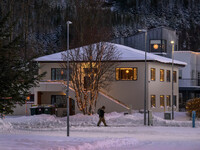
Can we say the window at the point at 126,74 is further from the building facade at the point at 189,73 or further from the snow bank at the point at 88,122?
the building facade at the point at 189,73

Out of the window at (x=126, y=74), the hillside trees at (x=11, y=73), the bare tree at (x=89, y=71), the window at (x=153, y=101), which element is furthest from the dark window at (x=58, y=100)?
the hillside trees at (x=11, y=73)

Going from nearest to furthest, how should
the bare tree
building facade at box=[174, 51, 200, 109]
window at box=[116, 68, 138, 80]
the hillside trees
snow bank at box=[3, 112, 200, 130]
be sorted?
1. the hillside trees
2. snow bank at box=[3, 112, 200, 130]
3. the bare tree
4. window at box=[116, 68, 138, 80]
5. building facade at box=[174, 51, 200, 109]

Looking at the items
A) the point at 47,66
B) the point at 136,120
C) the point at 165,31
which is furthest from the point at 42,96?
the point at 165,31

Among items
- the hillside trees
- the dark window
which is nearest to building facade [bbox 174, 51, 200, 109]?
the dark window

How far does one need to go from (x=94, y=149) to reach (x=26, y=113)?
31.5 metres

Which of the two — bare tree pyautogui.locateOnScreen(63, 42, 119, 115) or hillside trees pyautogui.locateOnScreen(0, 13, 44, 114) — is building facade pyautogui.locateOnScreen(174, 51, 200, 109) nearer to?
bare tree pyautogui.locateOnScreen(63, 42, 119, 115)

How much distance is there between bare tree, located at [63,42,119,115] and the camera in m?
45.4

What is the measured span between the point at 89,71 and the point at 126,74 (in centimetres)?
651

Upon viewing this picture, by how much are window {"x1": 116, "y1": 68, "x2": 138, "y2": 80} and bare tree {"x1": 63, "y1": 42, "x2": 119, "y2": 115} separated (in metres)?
3.18

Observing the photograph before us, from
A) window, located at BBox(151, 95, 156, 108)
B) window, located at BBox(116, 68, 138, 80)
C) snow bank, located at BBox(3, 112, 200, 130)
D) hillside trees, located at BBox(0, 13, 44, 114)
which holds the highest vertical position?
window, located at BBox(116, 68, 138, 80)

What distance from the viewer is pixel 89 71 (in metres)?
45.9

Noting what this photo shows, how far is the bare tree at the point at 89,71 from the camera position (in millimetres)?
45438

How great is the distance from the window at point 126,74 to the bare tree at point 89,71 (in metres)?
3.18

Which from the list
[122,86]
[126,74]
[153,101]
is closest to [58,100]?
[122,86]
